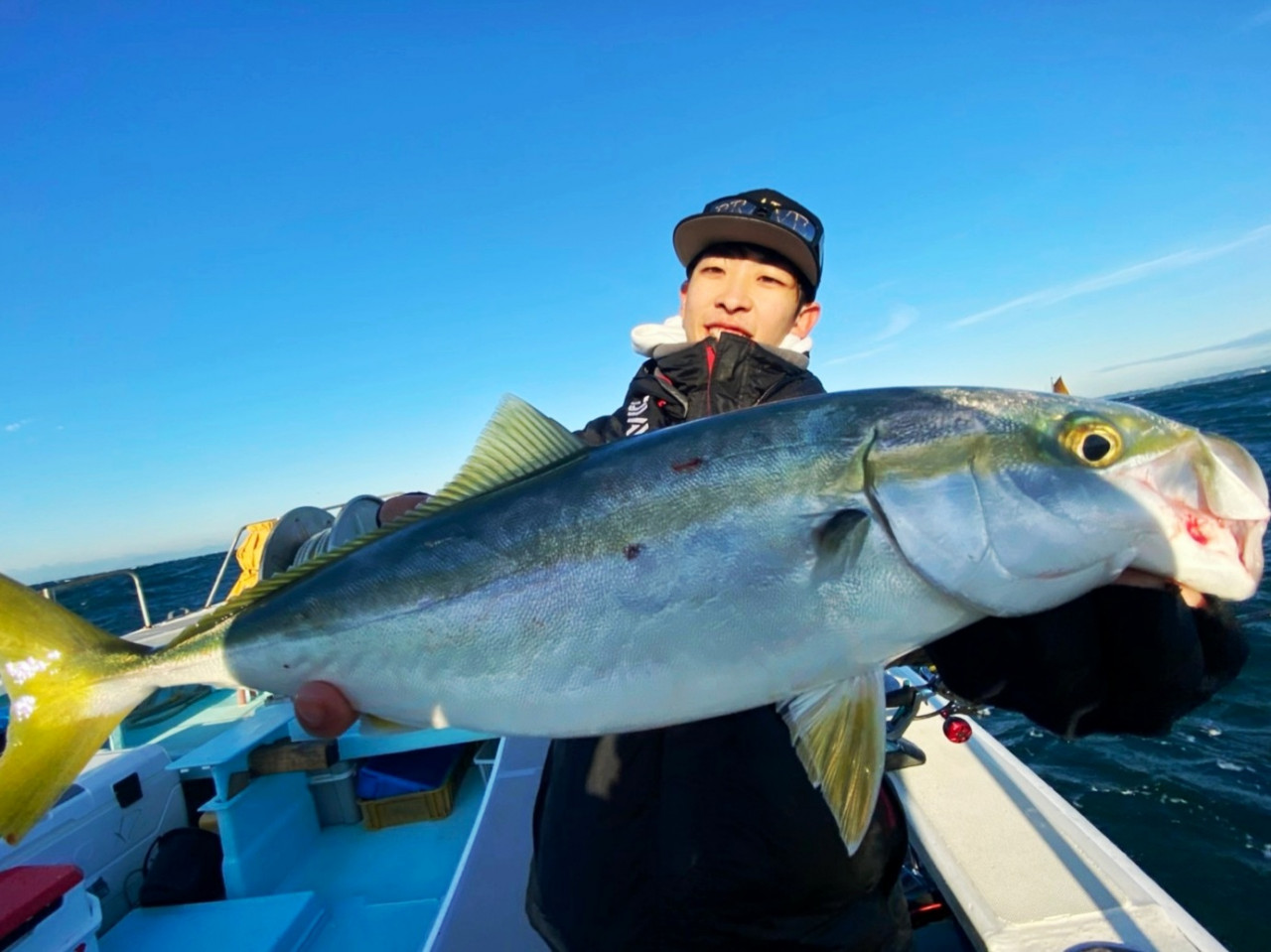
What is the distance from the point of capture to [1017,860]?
120 inches

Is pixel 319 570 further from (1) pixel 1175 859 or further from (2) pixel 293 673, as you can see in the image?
(1) pixel 1175 859

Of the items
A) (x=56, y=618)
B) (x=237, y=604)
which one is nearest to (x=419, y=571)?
(x=237, y=604)

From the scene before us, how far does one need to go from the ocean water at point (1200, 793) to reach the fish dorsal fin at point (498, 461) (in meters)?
5.18

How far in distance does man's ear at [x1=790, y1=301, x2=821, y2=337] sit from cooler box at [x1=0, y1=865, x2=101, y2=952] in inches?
178

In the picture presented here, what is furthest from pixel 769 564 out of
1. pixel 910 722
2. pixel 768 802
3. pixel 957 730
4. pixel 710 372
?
pixel 957 730

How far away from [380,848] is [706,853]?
4.68m

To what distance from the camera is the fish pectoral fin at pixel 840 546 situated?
1794 mm

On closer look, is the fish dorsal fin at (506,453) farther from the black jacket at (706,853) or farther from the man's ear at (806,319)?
the man's ear at (806,319)

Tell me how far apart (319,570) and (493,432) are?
2.58 feet

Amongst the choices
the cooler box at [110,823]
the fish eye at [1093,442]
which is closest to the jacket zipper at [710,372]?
the fish eye at [1093,442]

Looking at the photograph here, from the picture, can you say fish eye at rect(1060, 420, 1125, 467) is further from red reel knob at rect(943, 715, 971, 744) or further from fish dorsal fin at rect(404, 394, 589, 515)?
red reel knob at rect(943, 715, 971, 744)

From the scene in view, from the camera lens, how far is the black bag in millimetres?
4648

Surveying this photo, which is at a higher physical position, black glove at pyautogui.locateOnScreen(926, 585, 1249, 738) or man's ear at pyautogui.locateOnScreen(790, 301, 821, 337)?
man's ear at pyautogui.locateOnScreen(790, 301, 821, 337)

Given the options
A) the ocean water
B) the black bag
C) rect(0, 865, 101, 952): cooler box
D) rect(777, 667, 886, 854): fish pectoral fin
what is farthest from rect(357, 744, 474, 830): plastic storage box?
the ocean water
